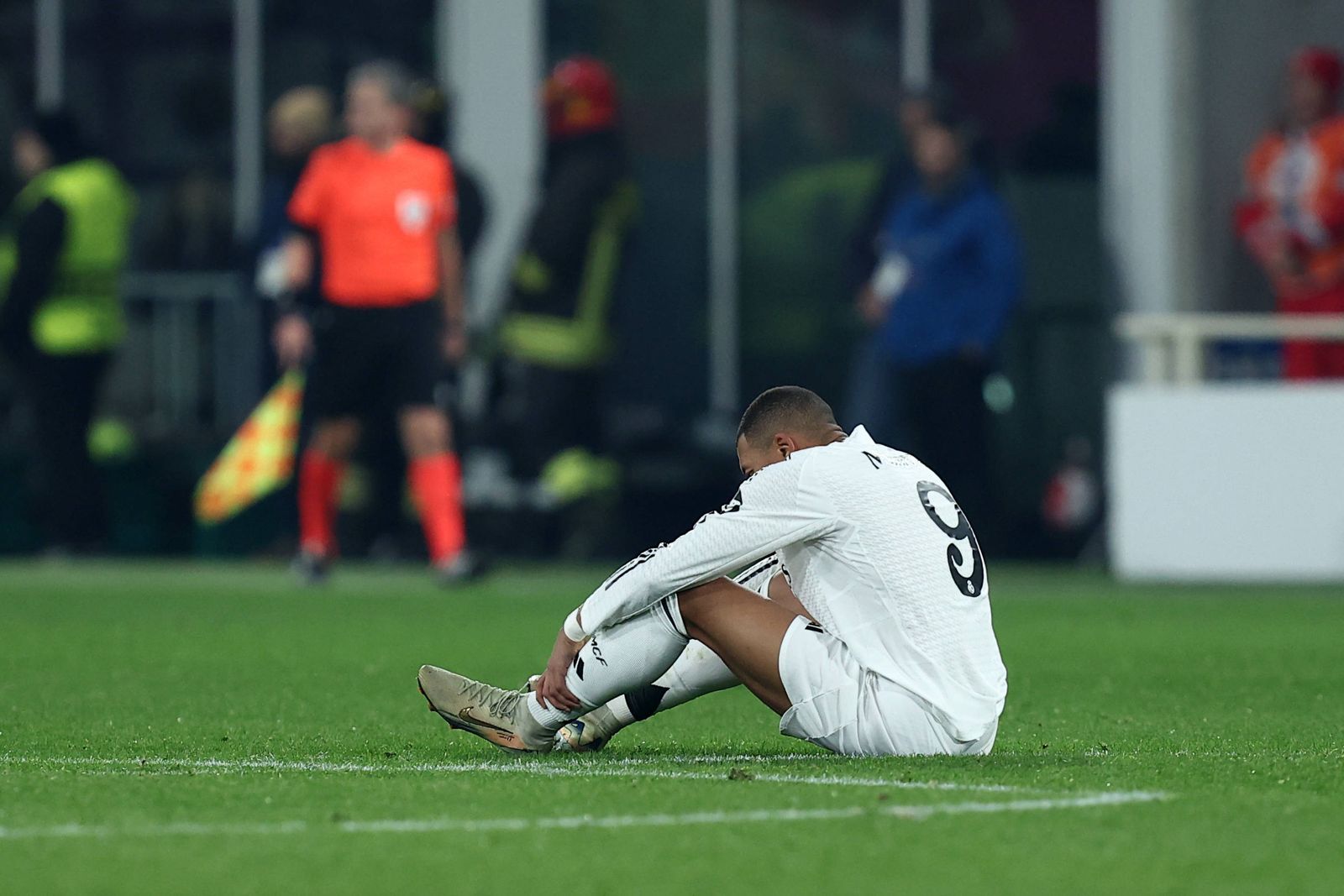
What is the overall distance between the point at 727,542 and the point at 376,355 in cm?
780

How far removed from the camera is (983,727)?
609 cm

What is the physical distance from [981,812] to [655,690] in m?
1.33

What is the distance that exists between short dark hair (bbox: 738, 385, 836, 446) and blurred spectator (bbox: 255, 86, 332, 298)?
387 inches

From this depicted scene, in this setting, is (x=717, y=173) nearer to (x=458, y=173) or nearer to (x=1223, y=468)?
(x=458, y=173)

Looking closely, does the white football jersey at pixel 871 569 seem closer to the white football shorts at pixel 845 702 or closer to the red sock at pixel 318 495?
the white football shorts at pixel 845 702

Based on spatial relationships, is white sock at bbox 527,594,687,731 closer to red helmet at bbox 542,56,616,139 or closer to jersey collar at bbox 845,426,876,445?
jersey collar at bbox 845,426,876,445

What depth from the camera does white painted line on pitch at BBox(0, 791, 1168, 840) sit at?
498 centimetres

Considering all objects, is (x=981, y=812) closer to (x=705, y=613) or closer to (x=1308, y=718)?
(x=705, y=613)

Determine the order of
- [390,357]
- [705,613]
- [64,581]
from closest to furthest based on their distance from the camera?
1. [705,613]
2. [390,357]
3. [64,581]

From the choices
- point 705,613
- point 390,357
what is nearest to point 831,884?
point 705,613

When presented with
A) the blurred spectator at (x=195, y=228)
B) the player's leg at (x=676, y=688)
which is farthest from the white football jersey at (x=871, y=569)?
the blurred spectator at (x=195, y=228)

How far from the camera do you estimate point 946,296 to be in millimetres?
15133

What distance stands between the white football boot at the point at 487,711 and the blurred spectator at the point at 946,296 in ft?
28.5

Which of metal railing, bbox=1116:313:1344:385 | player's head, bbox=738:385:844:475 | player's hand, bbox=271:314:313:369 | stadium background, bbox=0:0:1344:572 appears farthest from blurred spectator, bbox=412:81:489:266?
player's head, bbox=738:385:844:475
